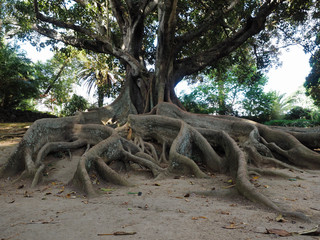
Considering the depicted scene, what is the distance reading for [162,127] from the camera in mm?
Answer: 6570

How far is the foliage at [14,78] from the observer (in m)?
13.9

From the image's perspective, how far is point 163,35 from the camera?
775cm

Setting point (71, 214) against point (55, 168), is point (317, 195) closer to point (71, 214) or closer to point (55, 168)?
point (71, 214)

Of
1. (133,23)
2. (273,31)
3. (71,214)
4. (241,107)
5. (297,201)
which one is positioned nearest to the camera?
(71,214)

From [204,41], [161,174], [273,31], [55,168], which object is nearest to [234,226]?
[161,174]

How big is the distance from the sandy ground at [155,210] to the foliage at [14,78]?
11640 millimetres

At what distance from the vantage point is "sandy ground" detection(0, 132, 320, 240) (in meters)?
2.10

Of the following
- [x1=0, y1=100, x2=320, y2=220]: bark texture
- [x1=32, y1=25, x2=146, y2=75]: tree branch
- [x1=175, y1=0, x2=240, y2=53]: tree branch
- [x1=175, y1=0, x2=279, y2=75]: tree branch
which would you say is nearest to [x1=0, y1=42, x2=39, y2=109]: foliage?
[x1=32, y1=25, x2=146, y2=75]: tree branch

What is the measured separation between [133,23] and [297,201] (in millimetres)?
9682

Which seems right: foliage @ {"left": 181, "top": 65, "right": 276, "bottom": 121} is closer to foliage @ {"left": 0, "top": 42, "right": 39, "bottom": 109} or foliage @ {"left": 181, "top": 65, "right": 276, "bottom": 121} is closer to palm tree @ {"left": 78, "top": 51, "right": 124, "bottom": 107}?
palm tree @ {"left": 78, "top": 51, "right": 124, "bottom": 107}

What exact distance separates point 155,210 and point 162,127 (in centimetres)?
383

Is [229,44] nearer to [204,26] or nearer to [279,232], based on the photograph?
[204,26]

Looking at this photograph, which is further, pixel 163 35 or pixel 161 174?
pixel 163 35

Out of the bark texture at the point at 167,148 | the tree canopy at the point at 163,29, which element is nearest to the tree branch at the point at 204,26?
the tree canopy at the point at 163,29
